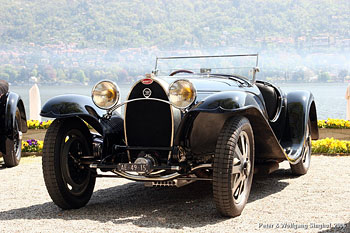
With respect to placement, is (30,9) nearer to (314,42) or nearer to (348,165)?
(314,42)

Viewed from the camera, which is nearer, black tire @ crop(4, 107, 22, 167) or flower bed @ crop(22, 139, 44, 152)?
black tire @ crop(4, 107, 22, 167)

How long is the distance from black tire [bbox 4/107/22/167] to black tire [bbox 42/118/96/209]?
281cm

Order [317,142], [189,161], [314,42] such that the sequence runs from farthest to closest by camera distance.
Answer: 1. [314,42]
2. [317,142]
3. [189,161]

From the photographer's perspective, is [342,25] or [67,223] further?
[342,25]

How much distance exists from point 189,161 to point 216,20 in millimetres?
134267

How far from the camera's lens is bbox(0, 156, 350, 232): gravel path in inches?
177

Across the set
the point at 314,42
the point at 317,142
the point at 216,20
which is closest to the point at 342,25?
the point at 314,42

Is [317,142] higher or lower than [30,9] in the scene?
lower

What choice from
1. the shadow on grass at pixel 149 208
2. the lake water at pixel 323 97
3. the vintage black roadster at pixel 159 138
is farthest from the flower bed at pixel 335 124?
the lake water at pixel 323 97

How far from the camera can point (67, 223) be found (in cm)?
464

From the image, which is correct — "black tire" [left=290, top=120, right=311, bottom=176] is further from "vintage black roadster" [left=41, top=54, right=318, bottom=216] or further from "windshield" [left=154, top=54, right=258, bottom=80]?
"vintage black roadster" [left=41, top=54, right=318, bottom=216]

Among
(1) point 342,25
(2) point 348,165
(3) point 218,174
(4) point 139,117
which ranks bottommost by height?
(2) point 348,165

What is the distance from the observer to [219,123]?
532 cm

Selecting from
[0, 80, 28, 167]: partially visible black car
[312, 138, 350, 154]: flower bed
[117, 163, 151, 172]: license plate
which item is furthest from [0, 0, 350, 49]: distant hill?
[117, 163, 151, 172]: license plate
